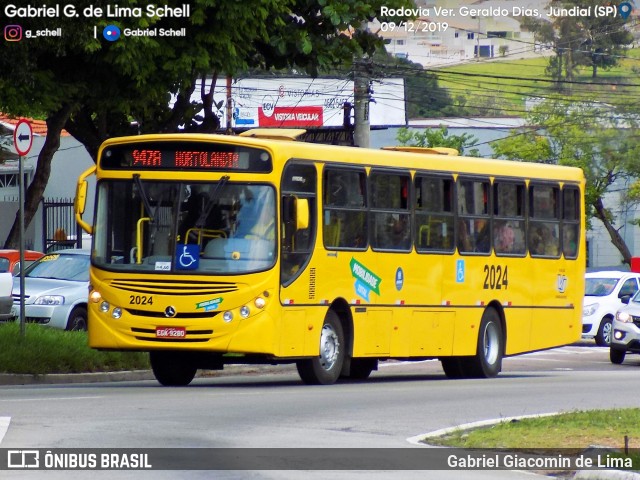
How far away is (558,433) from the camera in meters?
12.2

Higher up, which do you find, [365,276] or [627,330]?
[365,276]

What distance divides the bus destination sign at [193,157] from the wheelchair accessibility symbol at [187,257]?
101 centimetres

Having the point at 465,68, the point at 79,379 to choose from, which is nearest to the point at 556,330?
the point at 79,379

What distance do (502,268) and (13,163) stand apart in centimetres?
3352

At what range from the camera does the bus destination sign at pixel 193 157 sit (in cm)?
1755

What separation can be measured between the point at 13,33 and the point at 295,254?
5083mm

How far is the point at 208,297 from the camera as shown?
56.1 ft

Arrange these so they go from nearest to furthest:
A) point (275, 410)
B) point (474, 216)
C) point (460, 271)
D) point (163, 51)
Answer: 1. point (275, 410)
2. point (163, 51)
3. point (460, 271)
4. point (474, 216)

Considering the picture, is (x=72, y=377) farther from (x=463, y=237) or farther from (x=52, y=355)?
(x=463, y=237)

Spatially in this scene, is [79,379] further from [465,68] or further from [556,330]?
[465,68]

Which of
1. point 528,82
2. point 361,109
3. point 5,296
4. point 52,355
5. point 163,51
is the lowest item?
point 52,355

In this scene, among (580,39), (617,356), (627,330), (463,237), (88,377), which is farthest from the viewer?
(580,39)

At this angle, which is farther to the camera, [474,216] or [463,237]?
[474,216]

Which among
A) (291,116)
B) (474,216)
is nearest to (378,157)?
(474,216)
